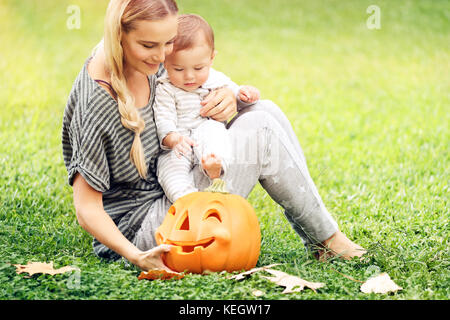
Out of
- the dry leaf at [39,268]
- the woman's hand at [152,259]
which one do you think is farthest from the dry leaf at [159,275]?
the dry leaf at [39,268]

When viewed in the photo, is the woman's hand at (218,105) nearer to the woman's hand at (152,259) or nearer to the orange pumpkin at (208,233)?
the orange pumpkin at (208,233)

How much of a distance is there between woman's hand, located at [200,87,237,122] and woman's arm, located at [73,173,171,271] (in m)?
0.64

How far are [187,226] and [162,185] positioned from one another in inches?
10.6

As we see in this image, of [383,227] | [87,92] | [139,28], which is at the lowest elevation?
[383,227]

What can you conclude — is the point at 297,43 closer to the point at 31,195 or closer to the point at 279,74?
the point at 279,74

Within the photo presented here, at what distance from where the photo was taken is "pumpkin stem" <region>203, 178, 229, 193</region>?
2.88 metres

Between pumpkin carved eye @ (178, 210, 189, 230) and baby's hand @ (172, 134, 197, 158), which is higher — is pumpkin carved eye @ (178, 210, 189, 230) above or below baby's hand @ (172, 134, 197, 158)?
below

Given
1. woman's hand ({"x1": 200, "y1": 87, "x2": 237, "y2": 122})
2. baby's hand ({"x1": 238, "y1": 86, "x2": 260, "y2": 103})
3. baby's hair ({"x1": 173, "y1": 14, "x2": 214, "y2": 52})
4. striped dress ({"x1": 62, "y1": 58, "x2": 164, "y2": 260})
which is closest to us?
striped dress ({"x1": 62, "y1": 58, "x2": 164, "y2": 260})

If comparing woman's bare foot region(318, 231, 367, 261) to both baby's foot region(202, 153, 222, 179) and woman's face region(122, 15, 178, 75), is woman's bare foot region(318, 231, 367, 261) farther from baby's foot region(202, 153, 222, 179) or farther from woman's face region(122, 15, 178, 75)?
woman's face region(122, 15, 178, 75)

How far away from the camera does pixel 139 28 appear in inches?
108

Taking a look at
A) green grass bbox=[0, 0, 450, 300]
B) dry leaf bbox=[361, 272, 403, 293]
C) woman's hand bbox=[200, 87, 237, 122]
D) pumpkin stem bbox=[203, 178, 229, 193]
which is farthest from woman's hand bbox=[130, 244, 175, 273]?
dry leaf bbox=[361, 272, 403, 293]

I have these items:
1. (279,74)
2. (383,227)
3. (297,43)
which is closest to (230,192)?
(383,227)

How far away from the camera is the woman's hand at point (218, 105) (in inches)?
122
